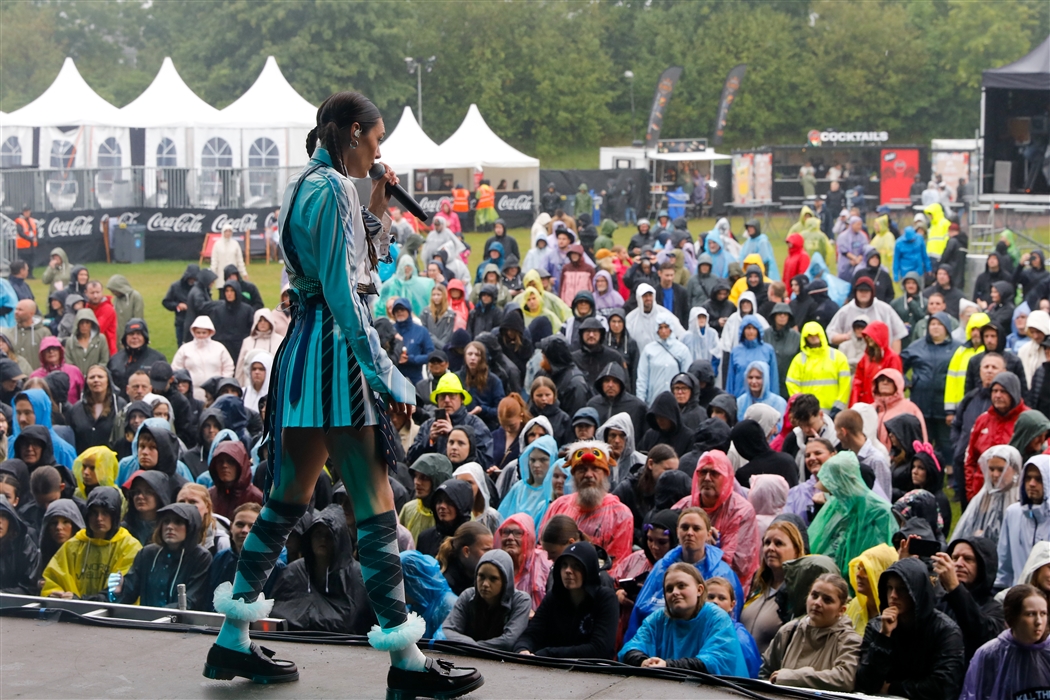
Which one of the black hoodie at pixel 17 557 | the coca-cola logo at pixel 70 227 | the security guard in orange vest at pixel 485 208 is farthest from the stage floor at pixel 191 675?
the security guard in orange vest at pixel 485 208

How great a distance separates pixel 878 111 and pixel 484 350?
46.7 metres

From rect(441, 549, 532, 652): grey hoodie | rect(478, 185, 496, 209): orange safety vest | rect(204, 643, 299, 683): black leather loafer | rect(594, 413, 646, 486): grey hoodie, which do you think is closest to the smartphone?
rect(441, 549, 532, 652): grey hoodie

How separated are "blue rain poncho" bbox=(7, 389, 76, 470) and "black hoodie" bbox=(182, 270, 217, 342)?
3.91 m

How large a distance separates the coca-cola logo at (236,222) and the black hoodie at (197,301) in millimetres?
14099

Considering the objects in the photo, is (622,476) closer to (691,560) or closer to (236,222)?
(691,560)

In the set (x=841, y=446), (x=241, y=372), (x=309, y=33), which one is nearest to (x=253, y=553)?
(x=841, y=446)

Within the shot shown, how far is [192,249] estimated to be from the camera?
28.1 metres

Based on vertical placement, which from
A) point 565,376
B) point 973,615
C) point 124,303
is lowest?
point 973,615

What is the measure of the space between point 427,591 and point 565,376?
4515 millimetres

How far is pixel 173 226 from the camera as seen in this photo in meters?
28.0

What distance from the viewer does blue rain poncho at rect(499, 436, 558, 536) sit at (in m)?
7.62

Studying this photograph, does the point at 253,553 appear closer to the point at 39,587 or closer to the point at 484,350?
the point at 39,587

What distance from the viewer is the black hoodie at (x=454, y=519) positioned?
6832 mm

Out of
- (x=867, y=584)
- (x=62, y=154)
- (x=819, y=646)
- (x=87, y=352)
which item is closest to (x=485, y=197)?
A: (x=62, y=154)
